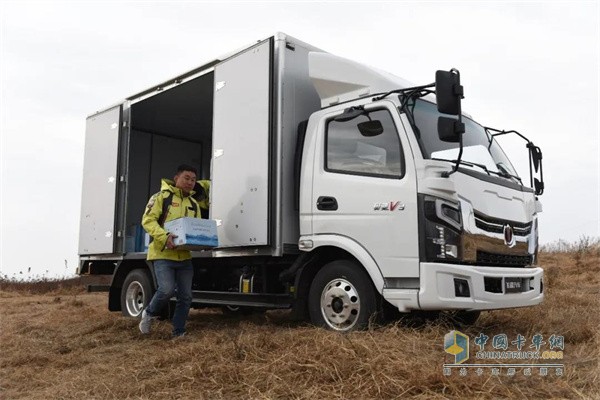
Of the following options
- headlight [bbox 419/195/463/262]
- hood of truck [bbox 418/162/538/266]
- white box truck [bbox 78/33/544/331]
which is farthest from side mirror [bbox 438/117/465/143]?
headlight [bbox 419/195/463/262]

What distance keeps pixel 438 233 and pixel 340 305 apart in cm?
119

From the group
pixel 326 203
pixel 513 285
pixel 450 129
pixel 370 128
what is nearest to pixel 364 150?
pixel 370 128

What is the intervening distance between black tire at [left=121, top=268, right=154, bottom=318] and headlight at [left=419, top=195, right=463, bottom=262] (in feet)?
14.7

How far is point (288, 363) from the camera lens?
13.2ft

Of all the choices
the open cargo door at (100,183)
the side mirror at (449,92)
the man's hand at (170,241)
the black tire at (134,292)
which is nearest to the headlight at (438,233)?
the side mirror at (449,92)

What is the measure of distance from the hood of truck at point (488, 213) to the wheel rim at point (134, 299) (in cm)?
492

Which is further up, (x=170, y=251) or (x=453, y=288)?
(x=170, y=251)

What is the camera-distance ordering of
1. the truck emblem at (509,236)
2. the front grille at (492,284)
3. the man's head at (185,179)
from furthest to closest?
the man's head at (185,179)
the truck emblem at (509,236)
the front grille at (492,284)

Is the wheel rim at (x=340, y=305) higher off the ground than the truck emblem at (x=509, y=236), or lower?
lower

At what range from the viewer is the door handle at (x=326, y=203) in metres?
5.56

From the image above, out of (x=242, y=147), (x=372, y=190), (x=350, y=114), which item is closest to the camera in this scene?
(x=372, y=190)

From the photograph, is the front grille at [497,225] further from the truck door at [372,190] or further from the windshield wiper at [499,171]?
the truck door at [372,190]

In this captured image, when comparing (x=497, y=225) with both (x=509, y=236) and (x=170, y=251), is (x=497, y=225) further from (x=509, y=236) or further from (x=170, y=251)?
(x=170, y=251)

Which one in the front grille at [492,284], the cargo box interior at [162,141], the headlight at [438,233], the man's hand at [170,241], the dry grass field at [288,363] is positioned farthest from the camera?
the cargo box interior at [162,141]
